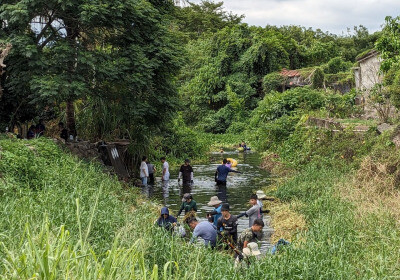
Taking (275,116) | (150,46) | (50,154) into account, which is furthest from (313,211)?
(275,116)

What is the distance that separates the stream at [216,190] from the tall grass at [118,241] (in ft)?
7.32

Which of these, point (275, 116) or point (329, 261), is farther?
point (275, 116)

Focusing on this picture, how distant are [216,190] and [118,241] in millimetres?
11830

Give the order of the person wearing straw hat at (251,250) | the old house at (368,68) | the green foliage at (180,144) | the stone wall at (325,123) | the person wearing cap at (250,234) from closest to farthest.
→ 1. the person wearing straw hat at (251,250)
2. the person wearing cap at (250,234)
3. the stone wall at (325,123)
4. the old house at (368,68)
5. the green foliage at (180,144)

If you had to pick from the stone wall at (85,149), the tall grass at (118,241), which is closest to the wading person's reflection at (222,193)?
the tall grass at (118,241)

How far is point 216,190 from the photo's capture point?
67.6ft

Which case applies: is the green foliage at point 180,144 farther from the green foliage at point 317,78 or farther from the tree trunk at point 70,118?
the green foliage at point 317,78

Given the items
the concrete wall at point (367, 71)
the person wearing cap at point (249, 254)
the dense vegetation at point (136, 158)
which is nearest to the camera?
the dense vegetation at point (136, 158)

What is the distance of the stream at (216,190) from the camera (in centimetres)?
1683

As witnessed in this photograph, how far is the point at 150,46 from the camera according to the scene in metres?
20.3

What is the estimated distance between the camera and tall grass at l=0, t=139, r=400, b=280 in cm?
535

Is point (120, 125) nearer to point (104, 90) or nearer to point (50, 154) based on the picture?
point (104, 90)

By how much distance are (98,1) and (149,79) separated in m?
3.42

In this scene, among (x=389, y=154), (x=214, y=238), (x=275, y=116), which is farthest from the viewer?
(x=275, y=116)
